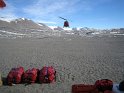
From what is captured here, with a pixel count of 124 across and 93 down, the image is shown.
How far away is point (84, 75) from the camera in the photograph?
1427 centimetres

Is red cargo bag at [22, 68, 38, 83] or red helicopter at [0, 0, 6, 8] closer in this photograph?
red helicopter at [0, 0, 6, 8]

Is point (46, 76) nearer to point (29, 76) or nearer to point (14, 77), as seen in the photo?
point (29, 76)

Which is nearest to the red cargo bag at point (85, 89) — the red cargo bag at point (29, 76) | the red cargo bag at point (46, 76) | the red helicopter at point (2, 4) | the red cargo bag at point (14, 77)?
the red cargo bag at point (46, 76)

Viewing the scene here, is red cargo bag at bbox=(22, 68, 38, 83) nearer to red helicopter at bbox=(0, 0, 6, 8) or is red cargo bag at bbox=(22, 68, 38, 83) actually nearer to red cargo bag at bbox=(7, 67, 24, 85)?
red cargo bag at bbox=(7, 67, 24, 85)

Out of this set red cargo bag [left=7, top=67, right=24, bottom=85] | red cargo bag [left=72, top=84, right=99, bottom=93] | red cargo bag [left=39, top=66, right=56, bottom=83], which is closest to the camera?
red cargo bag [left=72, top=84, right=99, bottom=93]

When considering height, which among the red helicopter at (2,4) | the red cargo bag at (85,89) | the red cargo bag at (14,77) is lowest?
the red cargo bag at (14,77)

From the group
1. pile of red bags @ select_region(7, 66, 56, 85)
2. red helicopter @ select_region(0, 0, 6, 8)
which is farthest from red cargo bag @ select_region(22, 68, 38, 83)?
red helicopter @ select_region(0, 0, 6, 8)

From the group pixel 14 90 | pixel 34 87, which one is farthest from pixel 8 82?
pixel 34 87

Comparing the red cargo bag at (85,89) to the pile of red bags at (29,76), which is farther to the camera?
the pile of red bags at (29,76)

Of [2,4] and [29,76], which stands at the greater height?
[2,4]

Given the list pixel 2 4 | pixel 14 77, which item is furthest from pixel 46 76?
pixel 2 4

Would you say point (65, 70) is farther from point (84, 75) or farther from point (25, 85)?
point (25, 85)

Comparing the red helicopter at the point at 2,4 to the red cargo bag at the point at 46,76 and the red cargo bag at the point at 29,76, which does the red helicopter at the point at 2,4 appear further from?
the red cargo bag at the point at 46,76

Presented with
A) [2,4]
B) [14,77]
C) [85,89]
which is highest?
[2,4]
